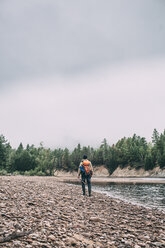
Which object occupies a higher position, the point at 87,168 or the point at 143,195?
the point at 87,168

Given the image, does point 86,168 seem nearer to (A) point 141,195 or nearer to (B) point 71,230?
(B) point 71,230

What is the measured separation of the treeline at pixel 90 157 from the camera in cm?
8285

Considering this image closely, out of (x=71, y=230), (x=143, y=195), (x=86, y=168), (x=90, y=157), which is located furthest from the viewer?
(x=90, y=157)

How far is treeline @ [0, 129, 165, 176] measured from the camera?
272 feet

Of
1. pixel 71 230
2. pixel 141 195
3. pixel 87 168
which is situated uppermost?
pixel 87 168

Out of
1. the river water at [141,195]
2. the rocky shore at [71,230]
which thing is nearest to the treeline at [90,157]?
the river water at [141,195]

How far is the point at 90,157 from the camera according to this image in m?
158

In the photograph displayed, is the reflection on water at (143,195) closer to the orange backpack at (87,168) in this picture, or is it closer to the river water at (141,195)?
the river water at (141,195)

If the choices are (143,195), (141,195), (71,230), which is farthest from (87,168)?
(143,195)

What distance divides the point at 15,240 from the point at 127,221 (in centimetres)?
595

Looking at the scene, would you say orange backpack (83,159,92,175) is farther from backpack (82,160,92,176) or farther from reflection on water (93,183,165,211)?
reflection on water (93,183,165,211)

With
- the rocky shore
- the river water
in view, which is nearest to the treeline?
the river water

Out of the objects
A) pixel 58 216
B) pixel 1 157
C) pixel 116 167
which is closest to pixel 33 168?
pixel 1 157

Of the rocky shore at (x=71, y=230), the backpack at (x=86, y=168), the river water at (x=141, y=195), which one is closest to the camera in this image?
the rocky shore at (x=71, y=230)
